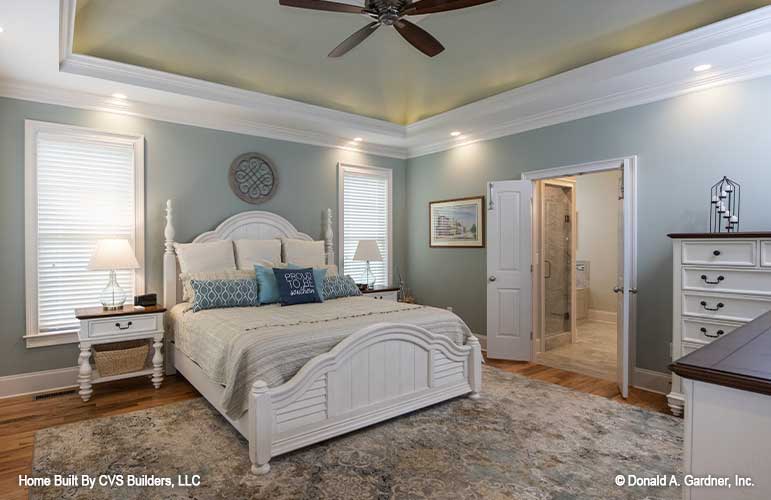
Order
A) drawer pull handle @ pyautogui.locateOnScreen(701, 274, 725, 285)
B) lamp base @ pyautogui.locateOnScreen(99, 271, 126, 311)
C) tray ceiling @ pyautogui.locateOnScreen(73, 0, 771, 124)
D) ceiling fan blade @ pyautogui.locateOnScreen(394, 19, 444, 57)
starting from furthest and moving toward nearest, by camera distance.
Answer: lamp base @ pyautogui.locateOnScreen(99, 271, 126, 311)
tray ceiling @ pyautogui.locateOnScreen(73, 0, 771, 124)
drawer pull handle @ pyautogui.locateOnScreen(701, 274, 725, 285)
ceiling fan blade @ pyautogui.locateOnScreen(394, 19, 444, 57)

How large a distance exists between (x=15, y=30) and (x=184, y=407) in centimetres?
279

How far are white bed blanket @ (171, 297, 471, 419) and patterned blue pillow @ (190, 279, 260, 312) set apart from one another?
3.6 inches

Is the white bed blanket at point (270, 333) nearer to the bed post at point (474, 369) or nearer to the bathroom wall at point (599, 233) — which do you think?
the bed post at point (474, 369)

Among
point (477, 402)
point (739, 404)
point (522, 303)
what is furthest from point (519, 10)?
point (739, 404)

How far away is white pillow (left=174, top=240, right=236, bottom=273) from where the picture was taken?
4.07 m

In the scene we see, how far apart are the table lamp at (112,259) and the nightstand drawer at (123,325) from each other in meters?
0.21

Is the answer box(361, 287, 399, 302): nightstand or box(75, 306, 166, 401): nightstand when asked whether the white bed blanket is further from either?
box(361, 287, 399, 302): nightstand

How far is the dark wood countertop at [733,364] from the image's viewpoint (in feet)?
3.28

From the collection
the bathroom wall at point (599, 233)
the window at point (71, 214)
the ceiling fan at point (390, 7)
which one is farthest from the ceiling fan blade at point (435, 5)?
the bathroom wall at point (599, 233)

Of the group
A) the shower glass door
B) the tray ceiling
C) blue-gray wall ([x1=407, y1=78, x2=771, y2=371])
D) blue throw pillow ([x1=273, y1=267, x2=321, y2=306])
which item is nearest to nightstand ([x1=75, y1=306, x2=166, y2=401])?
blue throw pillow ([x1=273, y1=267, x2=321, y2=306])

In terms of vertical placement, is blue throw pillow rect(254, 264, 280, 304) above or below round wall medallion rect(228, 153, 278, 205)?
below

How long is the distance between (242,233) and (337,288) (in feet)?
4.06

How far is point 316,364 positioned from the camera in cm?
265

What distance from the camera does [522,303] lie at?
467 cm
